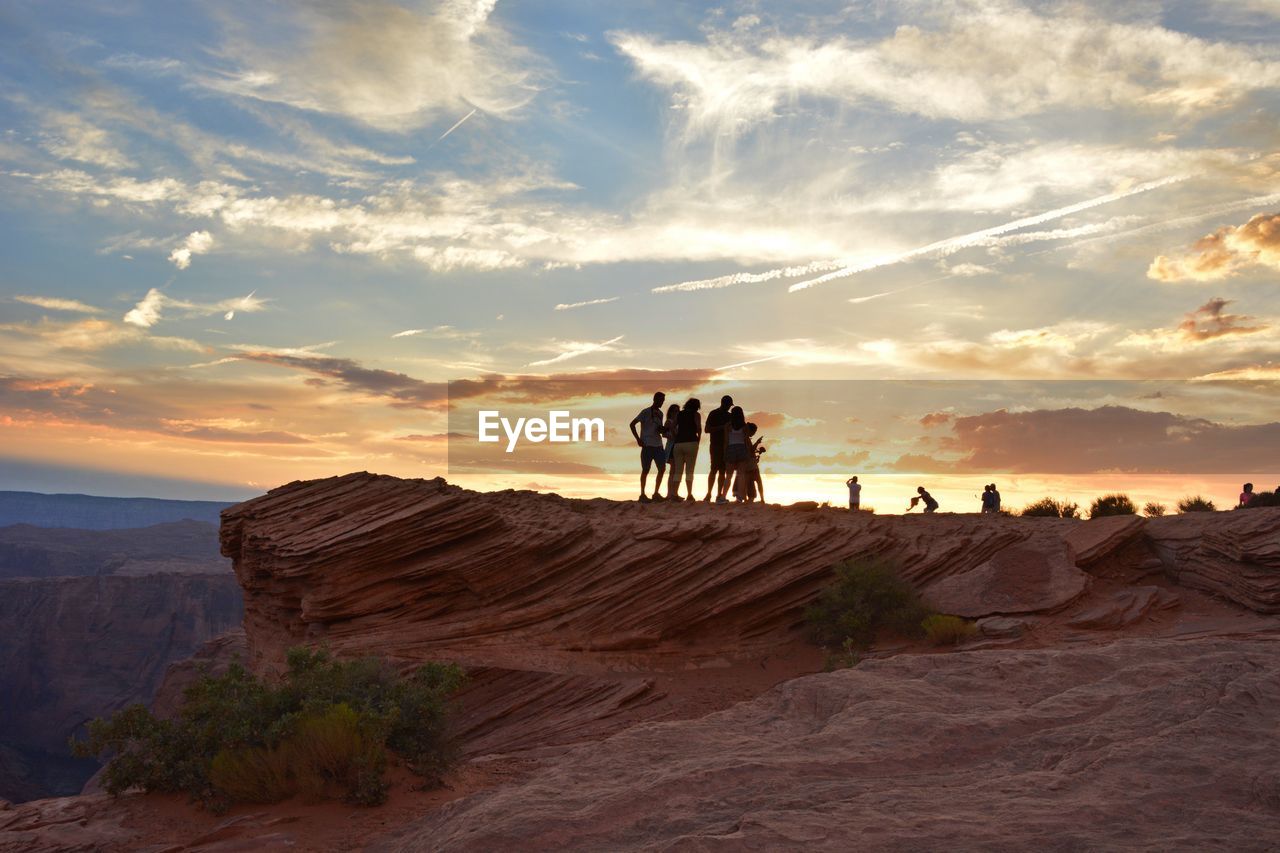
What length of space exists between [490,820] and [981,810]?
291 cm

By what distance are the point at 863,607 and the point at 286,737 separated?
10.7 meters

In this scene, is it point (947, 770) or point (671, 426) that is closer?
point (947, 770)

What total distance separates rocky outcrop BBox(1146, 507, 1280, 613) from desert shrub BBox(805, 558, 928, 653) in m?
5.12

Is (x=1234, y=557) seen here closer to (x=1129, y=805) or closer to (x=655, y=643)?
(x=655, y=643)

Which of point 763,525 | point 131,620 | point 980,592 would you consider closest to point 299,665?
point 763,525

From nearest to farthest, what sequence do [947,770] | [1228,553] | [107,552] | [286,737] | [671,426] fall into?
[947,770]
[286,737]
[1228,553]
[671,426]
[107,552]

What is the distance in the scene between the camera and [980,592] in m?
16.9

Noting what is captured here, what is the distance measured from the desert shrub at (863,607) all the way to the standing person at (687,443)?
406 cm

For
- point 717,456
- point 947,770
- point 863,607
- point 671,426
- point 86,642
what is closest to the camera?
point 947,770

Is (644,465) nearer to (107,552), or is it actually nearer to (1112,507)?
(1112,507)

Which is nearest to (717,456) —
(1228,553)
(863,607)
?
(863,607)

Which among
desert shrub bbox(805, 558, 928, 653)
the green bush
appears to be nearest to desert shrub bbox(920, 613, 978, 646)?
desert shrub bbox(805, 558, 928, 653)

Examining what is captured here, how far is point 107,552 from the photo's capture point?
130 meters

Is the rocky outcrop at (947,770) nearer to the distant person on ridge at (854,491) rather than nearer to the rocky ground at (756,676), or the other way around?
the rocky ground at (756,676)
